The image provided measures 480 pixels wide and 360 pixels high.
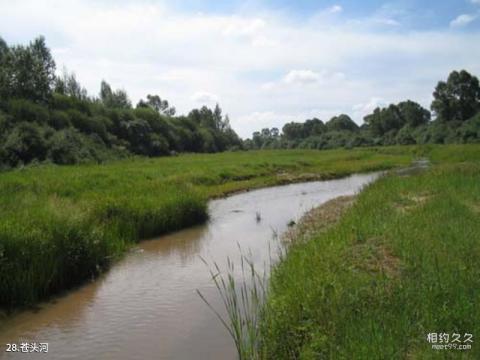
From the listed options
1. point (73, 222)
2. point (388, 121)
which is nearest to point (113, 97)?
point (388, 121)

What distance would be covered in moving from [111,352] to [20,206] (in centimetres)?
657

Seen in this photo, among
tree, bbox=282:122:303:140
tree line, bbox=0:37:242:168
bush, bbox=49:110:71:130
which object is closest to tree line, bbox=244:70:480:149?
tree, bbox=282:122:303:140

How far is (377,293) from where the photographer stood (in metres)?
6.69

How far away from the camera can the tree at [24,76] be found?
43.8 meters

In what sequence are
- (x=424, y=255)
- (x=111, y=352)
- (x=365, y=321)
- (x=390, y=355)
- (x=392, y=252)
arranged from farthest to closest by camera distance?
(x=392, y=252)
(x=424, y=255)
(x=111, y=352)
(x=365, y=321)
(x=390, y=355)

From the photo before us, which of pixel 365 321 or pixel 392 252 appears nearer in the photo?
pixel 365 321

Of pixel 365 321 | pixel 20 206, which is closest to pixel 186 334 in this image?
pixel 365 321

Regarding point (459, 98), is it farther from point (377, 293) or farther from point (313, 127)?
point (377, 293)

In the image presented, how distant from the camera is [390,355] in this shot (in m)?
5.01

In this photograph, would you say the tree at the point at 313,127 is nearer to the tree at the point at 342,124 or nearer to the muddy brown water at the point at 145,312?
the tree at the point at 342,124

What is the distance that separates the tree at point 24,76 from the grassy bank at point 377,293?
42.0m

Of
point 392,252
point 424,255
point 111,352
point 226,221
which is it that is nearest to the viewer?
point 111,352

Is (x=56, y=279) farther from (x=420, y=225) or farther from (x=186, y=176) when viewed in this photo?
(x=186, y=176)

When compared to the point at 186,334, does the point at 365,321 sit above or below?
above
